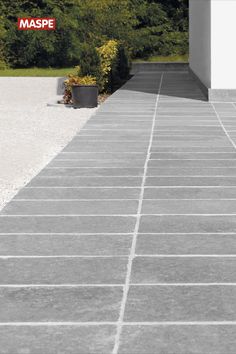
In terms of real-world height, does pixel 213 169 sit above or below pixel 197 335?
below

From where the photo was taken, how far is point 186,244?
6.11m

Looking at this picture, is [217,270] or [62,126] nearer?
[217,270]

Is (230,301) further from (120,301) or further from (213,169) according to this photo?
(213,169)

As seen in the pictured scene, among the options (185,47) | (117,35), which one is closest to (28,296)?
(117,35)

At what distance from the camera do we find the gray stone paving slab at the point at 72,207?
286 inches

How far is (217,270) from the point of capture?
17.8 feet

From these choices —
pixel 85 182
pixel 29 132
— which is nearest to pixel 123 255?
pixel 85 182

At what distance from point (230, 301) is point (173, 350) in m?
0.86

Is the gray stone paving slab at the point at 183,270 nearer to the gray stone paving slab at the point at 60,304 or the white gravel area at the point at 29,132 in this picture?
the gray stone paving slab at the point at 60,304

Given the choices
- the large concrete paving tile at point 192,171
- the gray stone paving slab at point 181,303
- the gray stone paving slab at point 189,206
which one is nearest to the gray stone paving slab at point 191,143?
the large concrete paving tile at point 192,171

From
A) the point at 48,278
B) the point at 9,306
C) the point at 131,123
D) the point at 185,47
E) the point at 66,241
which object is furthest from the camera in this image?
the point at 185,47

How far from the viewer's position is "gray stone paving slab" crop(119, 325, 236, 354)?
13.2ft

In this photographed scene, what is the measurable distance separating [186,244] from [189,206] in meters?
1.40

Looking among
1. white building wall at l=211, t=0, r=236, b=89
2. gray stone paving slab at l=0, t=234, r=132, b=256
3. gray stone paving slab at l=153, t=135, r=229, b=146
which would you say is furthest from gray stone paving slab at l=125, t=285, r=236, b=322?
white building wall at l=211, t=0, r=236, b=89
